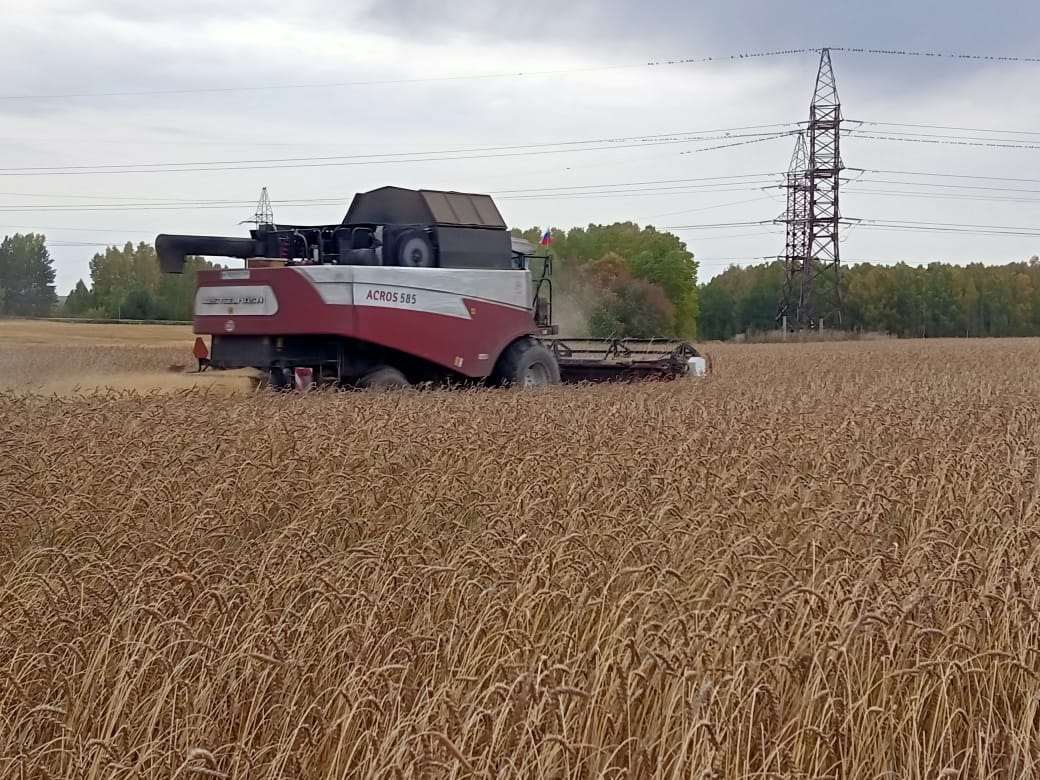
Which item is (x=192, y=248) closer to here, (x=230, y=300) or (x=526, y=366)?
(x=230, y=300)

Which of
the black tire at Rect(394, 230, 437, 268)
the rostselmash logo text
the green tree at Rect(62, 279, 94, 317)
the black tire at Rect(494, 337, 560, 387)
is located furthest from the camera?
the green tree at Rect(62, 279, 94, 317)

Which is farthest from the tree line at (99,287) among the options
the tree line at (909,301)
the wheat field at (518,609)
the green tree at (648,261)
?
the wheat field at (518,609)

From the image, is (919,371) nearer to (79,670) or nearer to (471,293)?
(471,293)

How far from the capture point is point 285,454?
6.03 m

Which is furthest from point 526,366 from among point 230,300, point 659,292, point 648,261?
point 648,261

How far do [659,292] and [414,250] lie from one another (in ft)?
120

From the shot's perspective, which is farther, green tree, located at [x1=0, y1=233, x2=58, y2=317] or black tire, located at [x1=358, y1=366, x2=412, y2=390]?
green tree, located at [x1=0, y1=233, x2=58, y2=317]

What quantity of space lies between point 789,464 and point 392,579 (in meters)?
2.73

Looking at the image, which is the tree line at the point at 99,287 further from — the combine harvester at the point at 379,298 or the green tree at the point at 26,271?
the combine harvester at the point at 379,298

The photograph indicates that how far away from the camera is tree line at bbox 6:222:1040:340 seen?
47.4m

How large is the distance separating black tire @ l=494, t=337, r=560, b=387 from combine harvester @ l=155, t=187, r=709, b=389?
0.01 m

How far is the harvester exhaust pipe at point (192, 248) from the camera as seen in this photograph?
11.3 meters

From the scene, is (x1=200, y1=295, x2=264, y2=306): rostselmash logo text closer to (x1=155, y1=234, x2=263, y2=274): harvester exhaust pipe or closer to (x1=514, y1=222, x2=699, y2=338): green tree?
(x1=155, y1=234, x2=263, y2=274): harvester exhaust pipe

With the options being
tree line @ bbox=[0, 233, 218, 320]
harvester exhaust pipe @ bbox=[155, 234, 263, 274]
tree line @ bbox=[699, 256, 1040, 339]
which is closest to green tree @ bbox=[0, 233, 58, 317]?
tree line @ bbox=[0, 233, 218, 320]
